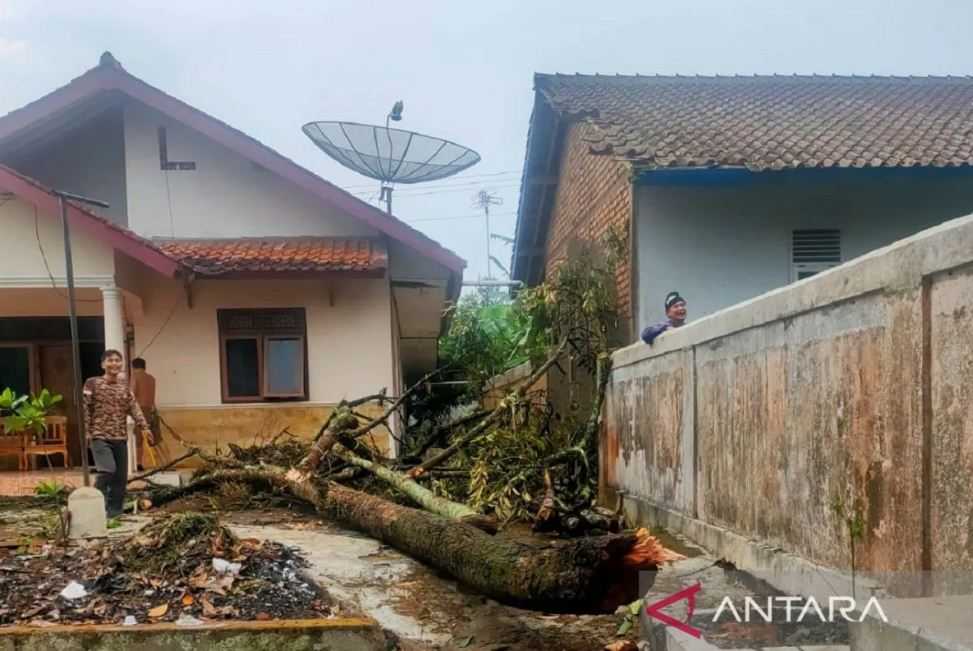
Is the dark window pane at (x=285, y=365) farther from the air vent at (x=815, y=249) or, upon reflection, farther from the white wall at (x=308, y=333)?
the air vent at (x=815, y=249)

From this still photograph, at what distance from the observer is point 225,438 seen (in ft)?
36.0

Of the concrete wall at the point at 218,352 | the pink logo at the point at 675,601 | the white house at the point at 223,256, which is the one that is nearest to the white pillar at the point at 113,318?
the white house at the point at 223,256

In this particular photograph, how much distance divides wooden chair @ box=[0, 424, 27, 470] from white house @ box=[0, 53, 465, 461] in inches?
72.0

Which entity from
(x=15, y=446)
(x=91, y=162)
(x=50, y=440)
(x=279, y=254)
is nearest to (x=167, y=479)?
(x=50, y=440)

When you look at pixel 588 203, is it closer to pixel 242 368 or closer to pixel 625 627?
pixel 242 368

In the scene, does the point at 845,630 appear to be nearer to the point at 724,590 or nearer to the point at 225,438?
the point at 724,590

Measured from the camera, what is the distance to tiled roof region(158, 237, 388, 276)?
10.3 metres

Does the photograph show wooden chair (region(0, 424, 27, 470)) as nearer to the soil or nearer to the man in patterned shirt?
the man in patterned shirt

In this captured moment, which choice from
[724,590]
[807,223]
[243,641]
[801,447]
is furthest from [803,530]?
[807,223]

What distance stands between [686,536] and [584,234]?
740 cm

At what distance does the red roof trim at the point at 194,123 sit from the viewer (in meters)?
10.9

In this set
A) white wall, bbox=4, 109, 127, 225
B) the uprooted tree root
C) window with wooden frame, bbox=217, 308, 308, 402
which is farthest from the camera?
white wall, bbox=4, 109, 127, 225

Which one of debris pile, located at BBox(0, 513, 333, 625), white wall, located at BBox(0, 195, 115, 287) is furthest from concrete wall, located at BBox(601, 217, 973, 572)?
white wall, located at BBox(0, 195, 115, 287)

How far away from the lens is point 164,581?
16.4 feet
